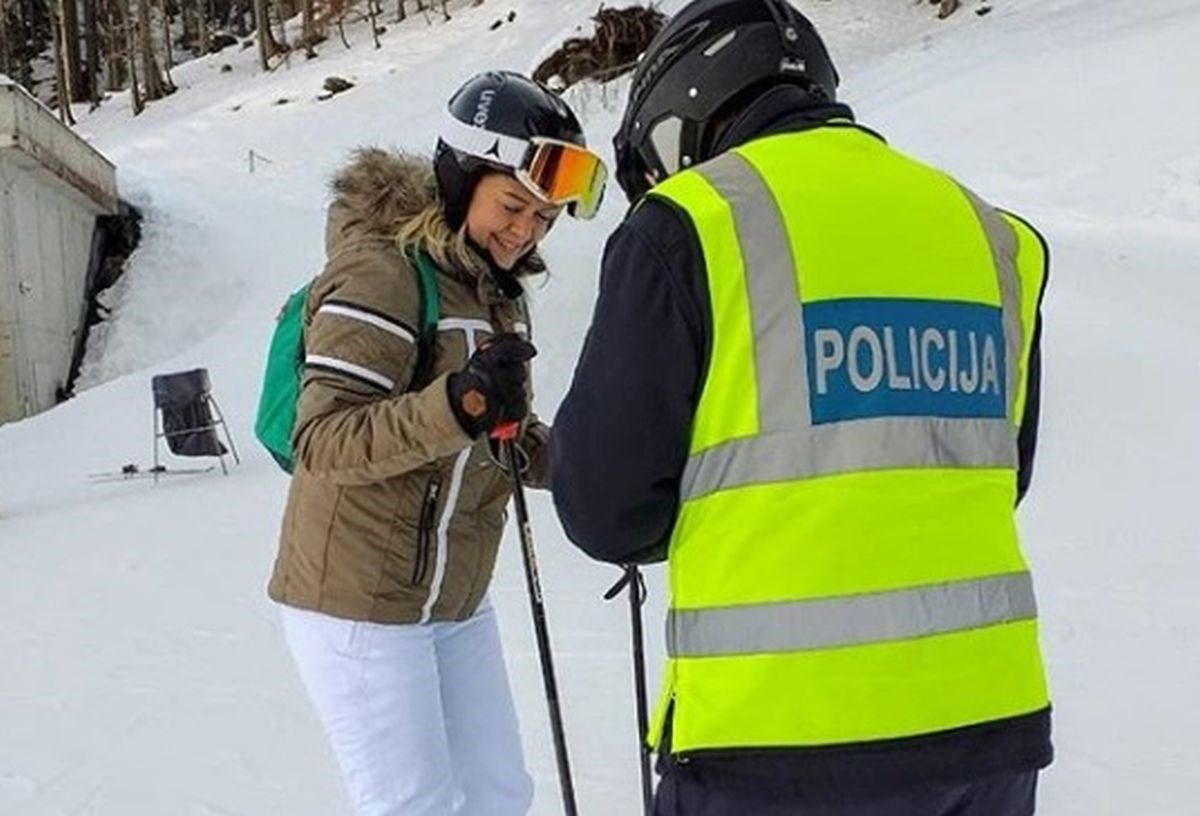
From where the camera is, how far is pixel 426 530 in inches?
94.7

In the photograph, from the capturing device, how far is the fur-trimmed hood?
239cm

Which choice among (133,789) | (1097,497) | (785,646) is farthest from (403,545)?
(1097,497)

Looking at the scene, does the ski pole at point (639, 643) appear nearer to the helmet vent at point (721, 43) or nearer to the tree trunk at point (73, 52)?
the helmet vent at point (721, 43)

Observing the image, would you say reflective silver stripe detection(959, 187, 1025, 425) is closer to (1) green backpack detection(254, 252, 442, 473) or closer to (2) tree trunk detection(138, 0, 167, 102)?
(1) green backpack detection(254, 252, 442, 473)

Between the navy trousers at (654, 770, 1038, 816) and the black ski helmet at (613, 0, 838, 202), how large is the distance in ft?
2.45

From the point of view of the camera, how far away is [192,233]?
1748 centimetres

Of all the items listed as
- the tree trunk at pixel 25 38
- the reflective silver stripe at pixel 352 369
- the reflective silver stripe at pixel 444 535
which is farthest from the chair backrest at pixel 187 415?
the tree trunk at pixel 25 38

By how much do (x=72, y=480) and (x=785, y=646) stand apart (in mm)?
9799

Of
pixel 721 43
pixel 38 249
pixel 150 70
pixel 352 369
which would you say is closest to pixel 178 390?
pixel 38 249

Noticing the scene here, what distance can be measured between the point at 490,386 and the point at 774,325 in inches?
36.1

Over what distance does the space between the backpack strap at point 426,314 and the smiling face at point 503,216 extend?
12 cm

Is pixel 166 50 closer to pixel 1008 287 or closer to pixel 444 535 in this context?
pixel 444 535

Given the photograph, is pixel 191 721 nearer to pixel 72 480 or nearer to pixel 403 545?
pixel 403 545

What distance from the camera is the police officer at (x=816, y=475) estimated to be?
136 centimetres
